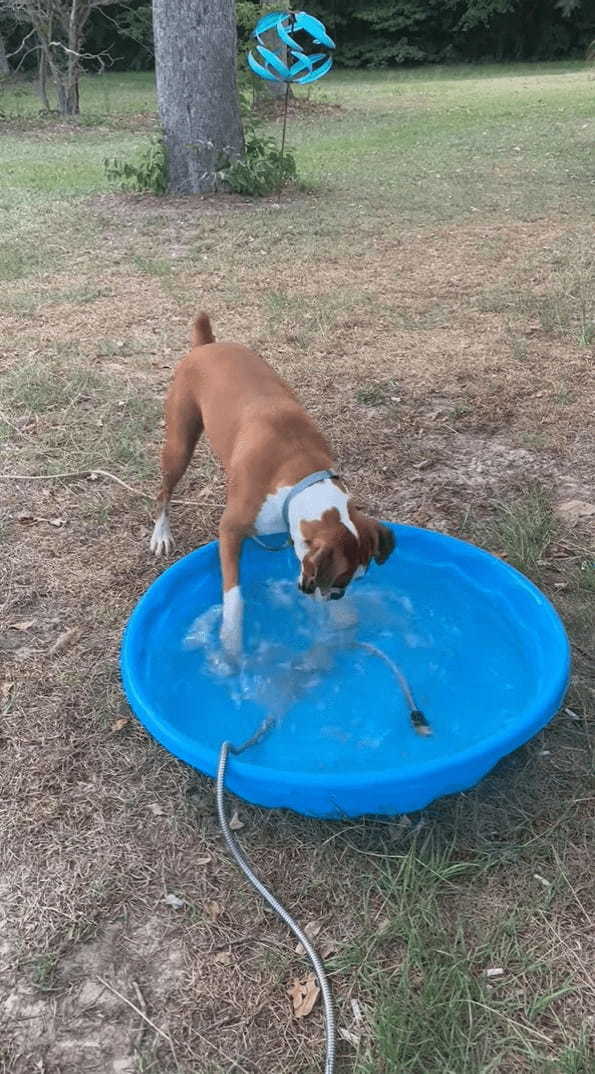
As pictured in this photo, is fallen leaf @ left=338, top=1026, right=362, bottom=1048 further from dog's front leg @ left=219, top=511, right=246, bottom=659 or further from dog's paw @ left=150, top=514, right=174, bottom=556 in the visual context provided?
dog's paw @ left=150, top=514, right=174, bottom=556

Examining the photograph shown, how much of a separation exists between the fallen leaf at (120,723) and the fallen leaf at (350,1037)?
125cm

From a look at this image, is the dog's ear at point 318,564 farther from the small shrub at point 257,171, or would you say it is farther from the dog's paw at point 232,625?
the small shrub at point 257,171

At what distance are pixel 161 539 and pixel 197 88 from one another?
732 cm

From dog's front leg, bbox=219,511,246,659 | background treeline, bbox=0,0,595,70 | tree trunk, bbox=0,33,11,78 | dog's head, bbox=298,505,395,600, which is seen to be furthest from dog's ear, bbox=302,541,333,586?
background treeline, bbox=0,0,595,70

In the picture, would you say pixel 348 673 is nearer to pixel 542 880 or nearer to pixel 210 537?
pixel 210 537

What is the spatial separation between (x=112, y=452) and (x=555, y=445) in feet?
7.97

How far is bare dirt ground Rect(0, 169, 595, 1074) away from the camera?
2.14m

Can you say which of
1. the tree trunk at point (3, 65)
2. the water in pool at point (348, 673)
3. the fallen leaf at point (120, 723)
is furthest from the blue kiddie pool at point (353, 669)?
the tree trunk at point (3, 65)

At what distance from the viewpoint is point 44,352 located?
6.07 m

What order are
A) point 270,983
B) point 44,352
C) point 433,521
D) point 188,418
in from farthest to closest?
1. point 44,352
2. point 433,521
3. point 188,418
4. point 270,983

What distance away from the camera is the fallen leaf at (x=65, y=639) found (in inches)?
131

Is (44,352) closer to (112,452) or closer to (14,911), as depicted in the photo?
(112,452)

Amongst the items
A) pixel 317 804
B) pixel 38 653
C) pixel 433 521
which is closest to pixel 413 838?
pixel 317 804

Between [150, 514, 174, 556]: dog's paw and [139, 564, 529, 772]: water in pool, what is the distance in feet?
1.34
